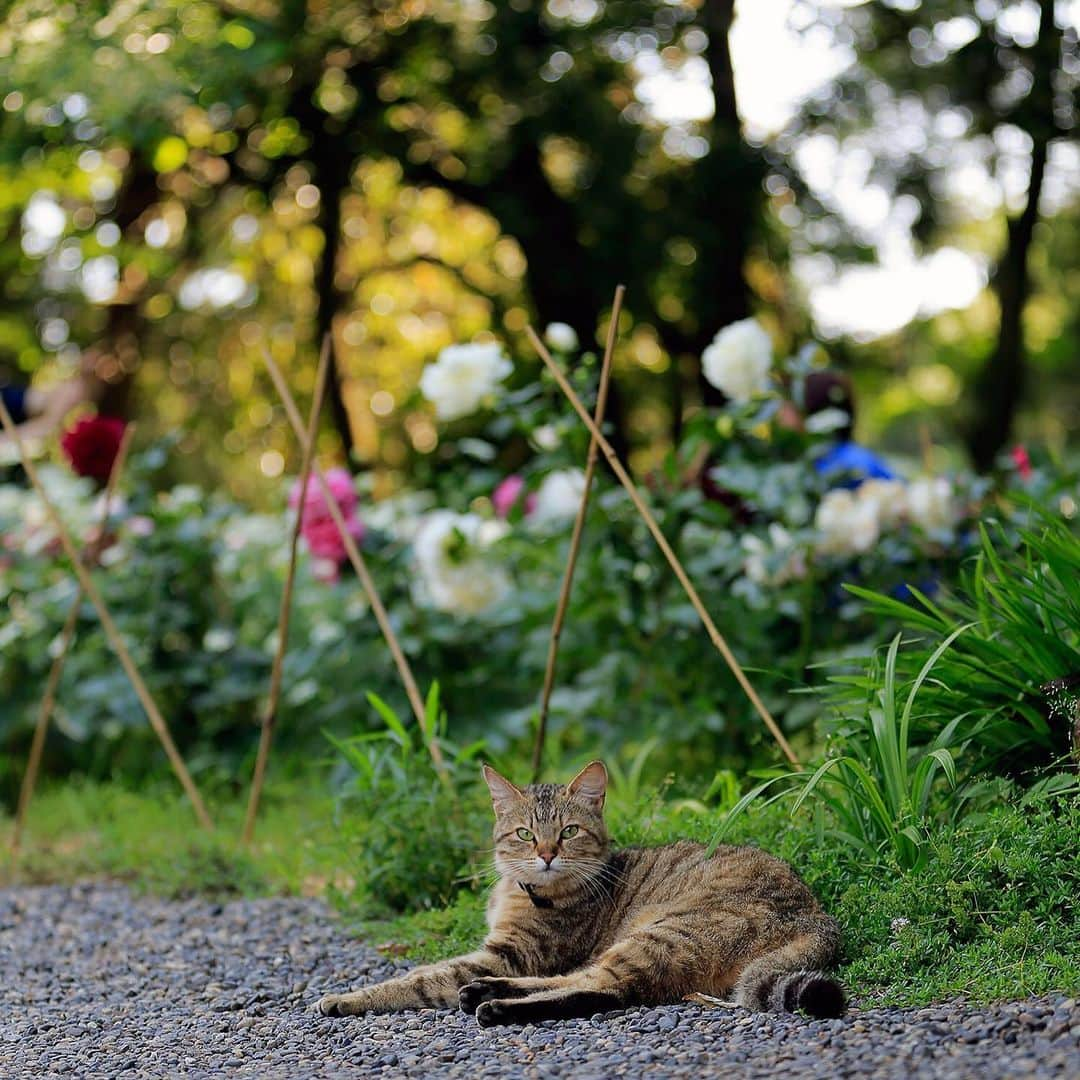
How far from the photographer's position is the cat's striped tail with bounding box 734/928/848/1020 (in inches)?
113

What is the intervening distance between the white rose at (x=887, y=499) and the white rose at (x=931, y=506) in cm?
3

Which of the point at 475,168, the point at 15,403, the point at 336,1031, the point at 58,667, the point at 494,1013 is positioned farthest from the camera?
the point at 475,168

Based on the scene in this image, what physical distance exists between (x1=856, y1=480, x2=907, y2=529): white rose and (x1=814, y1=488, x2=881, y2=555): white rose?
52 mm

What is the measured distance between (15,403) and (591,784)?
743 centimetres

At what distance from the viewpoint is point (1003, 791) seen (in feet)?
11.4

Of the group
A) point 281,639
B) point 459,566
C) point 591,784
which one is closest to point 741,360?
point 459,566

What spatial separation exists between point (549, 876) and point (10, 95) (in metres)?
6.27

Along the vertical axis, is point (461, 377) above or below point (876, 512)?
above

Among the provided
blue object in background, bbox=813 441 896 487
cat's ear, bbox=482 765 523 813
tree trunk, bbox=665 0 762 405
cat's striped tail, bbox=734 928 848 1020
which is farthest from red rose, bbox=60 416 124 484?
tree trunk, bbox=665 0 762 405

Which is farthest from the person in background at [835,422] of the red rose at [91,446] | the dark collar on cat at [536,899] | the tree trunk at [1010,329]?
the tree trunk at [1010,329]

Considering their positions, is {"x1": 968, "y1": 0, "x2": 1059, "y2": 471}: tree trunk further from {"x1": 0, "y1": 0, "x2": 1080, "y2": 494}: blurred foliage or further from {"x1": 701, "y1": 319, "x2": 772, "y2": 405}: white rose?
{"x1": 701, "y1": 319, "x2": 772, "y2": 405}: white rose

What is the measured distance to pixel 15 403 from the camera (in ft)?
32.0

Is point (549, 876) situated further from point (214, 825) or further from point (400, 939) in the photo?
point (214, 825)

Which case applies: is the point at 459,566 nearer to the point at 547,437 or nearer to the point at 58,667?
the point at 547,437
